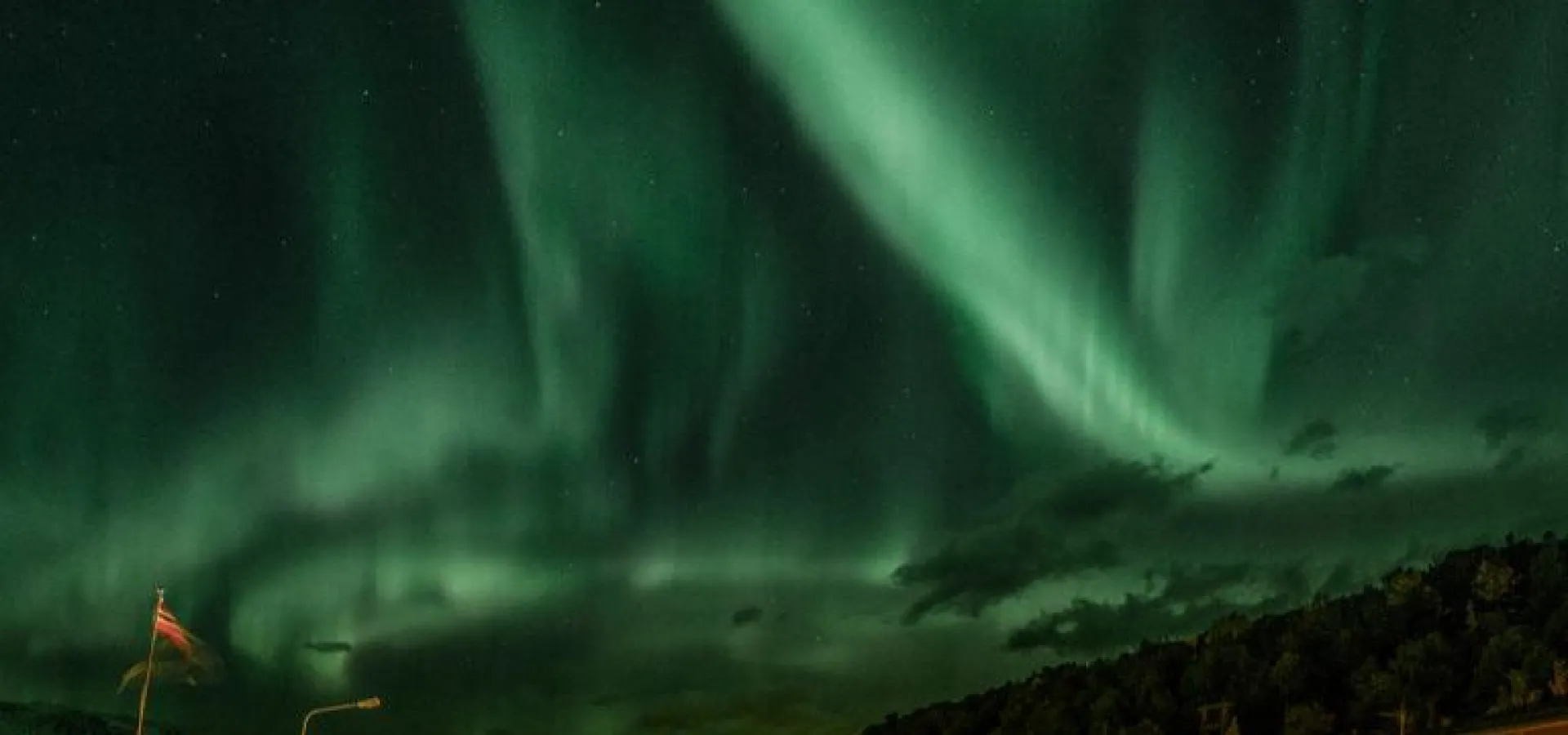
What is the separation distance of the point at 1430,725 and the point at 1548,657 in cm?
366

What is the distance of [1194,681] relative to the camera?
220ft

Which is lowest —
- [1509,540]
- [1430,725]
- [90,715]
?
[1430,725]

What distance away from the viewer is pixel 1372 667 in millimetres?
54844

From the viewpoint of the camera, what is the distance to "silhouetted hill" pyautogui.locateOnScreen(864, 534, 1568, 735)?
157ft

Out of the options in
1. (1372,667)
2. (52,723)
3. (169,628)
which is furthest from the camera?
(52,723)

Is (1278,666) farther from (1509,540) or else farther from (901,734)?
(901,734)

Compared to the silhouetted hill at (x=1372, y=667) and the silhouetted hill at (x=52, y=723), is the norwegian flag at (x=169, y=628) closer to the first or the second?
the silhouetted hill at (x=1372, y=667)

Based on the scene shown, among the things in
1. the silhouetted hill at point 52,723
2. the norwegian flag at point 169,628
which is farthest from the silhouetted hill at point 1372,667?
the silhouetted hill at point 52,723

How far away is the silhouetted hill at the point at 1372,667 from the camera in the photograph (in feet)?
157

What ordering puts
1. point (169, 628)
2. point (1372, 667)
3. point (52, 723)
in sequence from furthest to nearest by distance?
point (52, 723), point (1372, 667), point (169, 628)

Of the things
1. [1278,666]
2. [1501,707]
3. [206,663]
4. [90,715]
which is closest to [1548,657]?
[1501,707]

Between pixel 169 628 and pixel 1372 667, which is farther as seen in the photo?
pixel 1372 667

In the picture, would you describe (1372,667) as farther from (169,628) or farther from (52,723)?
(52,723)

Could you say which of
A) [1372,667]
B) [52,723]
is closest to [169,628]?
[1372,667]
